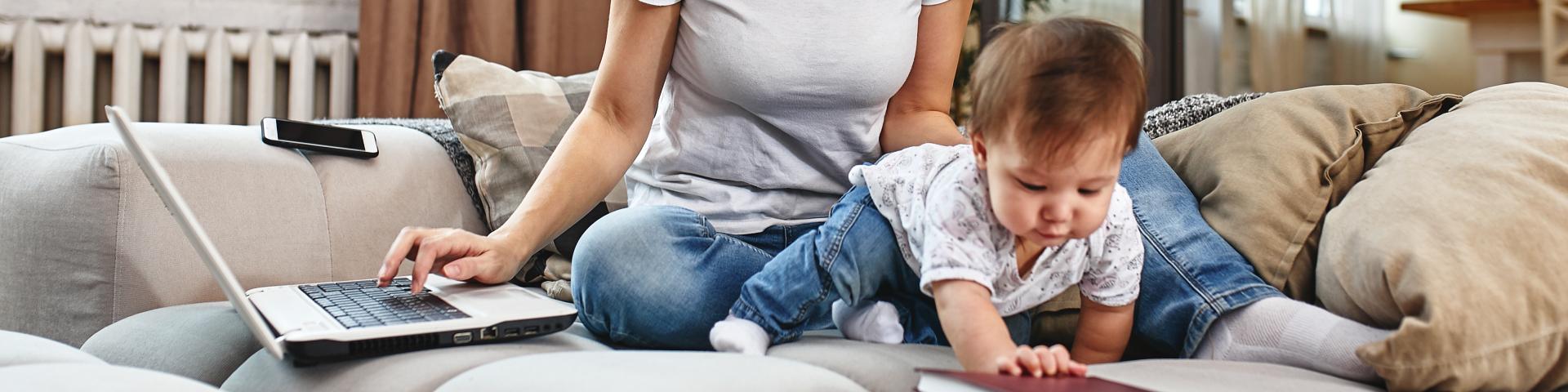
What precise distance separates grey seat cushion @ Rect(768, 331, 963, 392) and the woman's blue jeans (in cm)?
5

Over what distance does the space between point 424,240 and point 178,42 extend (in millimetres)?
1796

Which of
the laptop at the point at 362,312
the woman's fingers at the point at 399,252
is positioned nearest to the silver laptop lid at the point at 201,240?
the laptop at the point at 362,312

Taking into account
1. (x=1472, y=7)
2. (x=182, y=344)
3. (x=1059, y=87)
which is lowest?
Result: (x=182, y=344)

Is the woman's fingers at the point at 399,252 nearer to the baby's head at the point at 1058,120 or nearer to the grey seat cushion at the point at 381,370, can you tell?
the grey seat cushion at the point at 381,370

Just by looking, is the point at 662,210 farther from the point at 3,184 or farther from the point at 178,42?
the point at 178,42

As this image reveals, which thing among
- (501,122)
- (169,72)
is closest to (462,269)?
(501,122)

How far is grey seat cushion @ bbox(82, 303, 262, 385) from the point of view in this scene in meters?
0.91

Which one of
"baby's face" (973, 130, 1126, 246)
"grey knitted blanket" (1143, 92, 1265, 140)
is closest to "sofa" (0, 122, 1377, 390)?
"baby's face" (973, 130, 1126, 246)

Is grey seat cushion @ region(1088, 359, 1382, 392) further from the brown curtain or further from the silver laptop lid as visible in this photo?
the brown curtain

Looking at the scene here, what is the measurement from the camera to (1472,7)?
10.5ft

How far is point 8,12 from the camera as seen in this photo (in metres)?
2.23

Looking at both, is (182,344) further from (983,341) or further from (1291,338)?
(1291,338)

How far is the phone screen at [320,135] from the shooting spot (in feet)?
4.05

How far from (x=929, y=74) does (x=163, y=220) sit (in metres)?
0.78
